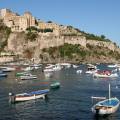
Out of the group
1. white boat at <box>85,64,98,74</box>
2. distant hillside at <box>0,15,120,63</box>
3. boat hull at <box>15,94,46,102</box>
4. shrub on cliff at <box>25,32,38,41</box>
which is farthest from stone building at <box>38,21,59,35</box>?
boat hull at <box>15,94,46,102</box>

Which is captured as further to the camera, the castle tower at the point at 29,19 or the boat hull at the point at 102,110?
the castle tower at the point at 29,19

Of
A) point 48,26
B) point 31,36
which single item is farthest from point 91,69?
point 48,26

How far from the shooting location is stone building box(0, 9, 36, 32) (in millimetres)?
145500

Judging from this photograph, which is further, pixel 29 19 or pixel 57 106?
pixel 29 19

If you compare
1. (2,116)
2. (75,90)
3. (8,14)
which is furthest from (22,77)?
(8,14)

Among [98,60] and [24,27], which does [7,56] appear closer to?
[24,27]

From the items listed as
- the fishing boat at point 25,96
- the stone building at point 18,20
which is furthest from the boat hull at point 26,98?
the stone building at point 18,20

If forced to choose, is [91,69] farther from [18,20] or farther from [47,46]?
[18,20]

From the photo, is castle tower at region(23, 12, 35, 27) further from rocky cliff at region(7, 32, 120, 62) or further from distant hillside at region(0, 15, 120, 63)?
rocky cliff at region(7, 32, 120, 62)

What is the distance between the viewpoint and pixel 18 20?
488ft

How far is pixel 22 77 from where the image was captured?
70750 millimetres

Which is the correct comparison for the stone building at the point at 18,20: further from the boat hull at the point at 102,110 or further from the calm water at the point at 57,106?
the boat hull at the point at 102,110

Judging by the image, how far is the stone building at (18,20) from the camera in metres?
146

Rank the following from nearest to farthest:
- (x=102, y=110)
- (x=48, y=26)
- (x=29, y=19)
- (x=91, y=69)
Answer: (x=102, y=110)
(x=91, y=69)
(x=29, y=19)
(x=48, y=26)
